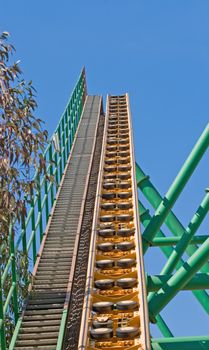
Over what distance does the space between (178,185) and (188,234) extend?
107cm

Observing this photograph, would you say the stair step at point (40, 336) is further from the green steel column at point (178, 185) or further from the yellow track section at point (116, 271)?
the green steel column at point (178, 185)

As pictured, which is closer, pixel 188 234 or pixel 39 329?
pixel 39 329

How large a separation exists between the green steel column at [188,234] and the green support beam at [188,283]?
266 millimetres

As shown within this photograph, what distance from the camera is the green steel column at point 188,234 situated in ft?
30.4

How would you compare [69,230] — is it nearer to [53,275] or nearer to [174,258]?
[53,275]

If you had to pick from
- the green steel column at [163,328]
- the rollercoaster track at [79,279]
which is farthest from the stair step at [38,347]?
the green steel column at [163,328]

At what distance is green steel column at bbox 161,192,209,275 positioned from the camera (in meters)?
9.28

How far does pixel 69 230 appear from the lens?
11.6 meters

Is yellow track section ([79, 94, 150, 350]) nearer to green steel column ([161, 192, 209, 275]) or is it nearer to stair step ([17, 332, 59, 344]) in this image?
green steel column ([161, 192, 209, 275])

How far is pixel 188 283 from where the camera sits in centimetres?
917

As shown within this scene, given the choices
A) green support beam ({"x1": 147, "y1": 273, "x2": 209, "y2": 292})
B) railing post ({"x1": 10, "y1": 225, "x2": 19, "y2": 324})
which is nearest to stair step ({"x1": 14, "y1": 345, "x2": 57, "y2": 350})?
railing post ({"x1": 10, "y1": 225, "x2": 19, "y2": 324})

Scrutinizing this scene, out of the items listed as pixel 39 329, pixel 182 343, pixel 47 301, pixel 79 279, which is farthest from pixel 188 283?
pixel 39 329

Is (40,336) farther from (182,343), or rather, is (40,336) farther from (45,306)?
(182,343)

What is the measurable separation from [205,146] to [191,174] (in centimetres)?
43
